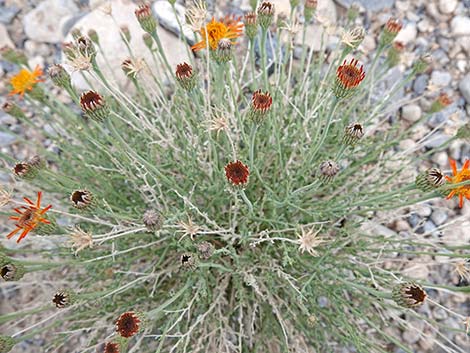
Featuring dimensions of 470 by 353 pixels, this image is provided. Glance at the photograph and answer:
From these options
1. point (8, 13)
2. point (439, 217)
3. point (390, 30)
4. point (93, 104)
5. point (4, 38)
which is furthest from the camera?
point (8, 13)

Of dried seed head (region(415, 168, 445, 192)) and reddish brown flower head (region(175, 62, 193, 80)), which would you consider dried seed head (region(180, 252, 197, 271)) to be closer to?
reddish brown flower head (region(175, 62, 193, 80))

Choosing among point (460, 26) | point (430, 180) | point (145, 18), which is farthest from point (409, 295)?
point (460, 26)

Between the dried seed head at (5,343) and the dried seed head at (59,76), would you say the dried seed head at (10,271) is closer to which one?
the dried seed head at (5,343)

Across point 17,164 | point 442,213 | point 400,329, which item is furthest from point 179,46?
point 400,329

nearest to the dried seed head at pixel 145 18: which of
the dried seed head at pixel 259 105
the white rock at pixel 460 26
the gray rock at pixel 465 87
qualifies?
the dried seed head at pixel 259 105

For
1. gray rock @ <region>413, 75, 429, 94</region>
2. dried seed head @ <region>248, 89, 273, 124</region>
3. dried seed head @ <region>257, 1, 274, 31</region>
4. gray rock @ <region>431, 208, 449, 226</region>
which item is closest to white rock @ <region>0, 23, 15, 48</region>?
dried seed head @ <region>257, 1, 274, 31</region>

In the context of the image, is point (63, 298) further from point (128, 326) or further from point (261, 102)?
point (261, 102)
